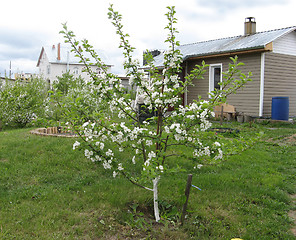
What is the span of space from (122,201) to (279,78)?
11.1 m

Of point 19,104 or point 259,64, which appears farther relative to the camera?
point 259,64

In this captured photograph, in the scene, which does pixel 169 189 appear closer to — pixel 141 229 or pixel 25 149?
pixel 141 229

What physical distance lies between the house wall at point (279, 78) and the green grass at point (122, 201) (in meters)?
6.76

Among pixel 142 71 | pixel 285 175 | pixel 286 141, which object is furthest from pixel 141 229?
pixel 286 141

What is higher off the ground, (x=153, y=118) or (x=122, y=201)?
(x=153, y=118)

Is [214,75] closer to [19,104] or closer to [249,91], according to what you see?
[249,91]

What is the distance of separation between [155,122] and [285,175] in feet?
11.0

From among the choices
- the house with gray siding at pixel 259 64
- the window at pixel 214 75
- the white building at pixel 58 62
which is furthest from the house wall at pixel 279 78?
the white building at pixel 58 62

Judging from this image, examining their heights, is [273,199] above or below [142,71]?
below

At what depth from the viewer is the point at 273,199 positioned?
4438 millimetres

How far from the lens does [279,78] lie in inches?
499

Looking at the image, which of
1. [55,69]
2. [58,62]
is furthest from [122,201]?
[55,69]

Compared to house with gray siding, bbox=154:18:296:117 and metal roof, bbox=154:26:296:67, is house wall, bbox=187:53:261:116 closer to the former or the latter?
house with gray siding, bbox=154:18:296:117

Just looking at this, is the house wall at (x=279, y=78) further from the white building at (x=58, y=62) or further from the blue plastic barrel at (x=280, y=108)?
the white building at (x=58, y=62)
